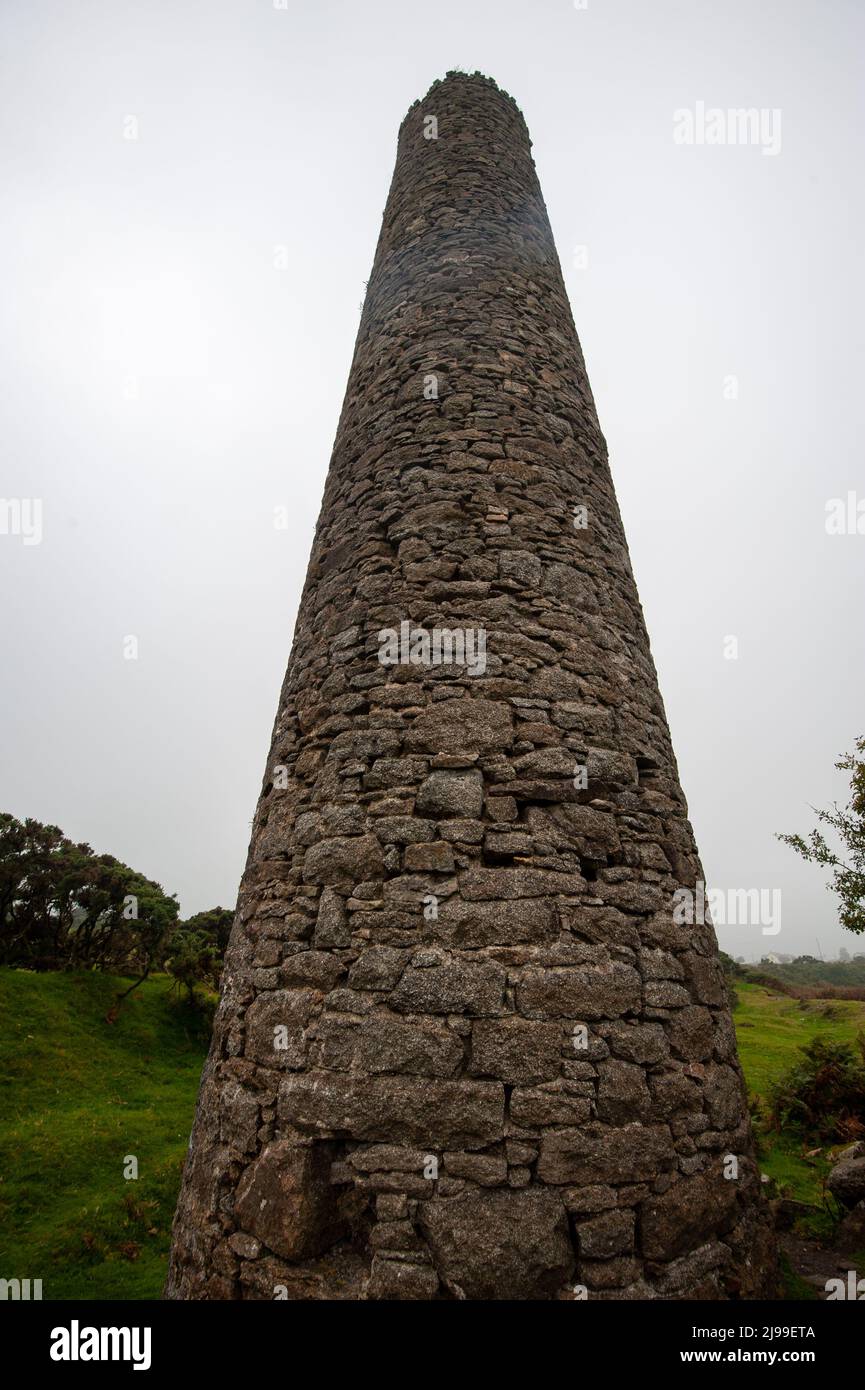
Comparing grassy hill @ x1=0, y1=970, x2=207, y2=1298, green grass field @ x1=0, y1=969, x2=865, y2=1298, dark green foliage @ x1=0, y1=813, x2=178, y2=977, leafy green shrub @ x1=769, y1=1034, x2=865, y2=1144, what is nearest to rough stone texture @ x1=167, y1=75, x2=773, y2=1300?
green grass field @ x1=0, y1=969, x2=865, y2=1298

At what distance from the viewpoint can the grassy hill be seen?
8.23m

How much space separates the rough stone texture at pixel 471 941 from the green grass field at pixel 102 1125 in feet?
18.8

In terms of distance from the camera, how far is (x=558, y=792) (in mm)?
4027

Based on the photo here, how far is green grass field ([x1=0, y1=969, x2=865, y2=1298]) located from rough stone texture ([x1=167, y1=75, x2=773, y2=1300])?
572cm

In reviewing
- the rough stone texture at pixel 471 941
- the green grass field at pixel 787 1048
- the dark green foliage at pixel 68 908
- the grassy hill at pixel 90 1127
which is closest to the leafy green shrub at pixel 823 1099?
the green grass field at pixel 787 1048

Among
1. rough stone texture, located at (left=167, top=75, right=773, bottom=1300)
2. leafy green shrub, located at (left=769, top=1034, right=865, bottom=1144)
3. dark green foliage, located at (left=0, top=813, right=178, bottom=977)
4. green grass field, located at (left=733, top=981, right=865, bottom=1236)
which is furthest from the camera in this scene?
dark green foliage, located at (left=0, top=813, right=178, bottom=977)

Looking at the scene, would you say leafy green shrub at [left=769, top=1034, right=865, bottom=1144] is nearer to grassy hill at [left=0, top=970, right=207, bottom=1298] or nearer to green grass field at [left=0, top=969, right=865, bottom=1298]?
green grass field at [left=0, top=969, right=865, bottom=1298]

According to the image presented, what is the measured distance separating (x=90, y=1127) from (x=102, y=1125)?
0.72 feet

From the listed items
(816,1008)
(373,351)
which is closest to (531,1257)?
(373,351)

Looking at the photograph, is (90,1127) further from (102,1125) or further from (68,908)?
(68,908)

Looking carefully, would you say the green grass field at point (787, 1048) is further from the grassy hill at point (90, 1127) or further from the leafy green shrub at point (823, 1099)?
the grassy hill at point (90, 1127)

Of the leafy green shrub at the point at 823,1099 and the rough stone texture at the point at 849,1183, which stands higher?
the rough stone texture at the point at 849,1183

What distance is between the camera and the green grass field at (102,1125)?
825cm

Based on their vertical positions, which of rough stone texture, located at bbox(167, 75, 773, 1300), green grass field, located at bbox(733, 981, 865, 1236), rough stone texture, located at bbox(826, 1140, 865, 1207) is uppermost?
rough stone texture, located at bbox(167, 75, 773, 1300)
